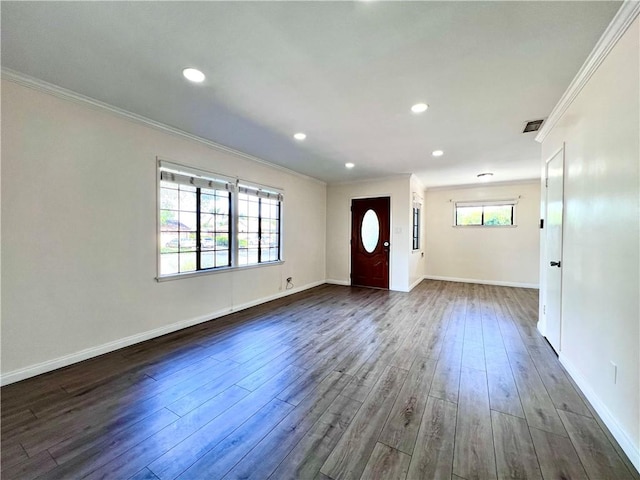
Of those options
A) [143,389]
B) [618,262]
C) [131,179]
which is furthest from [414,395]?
[131,179]

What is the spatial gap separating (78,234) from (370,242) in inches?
206

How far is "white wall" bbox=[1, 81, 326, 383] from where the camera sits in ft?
7.55

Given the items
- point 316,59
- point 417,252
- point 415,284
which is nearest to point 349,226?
point 417,252

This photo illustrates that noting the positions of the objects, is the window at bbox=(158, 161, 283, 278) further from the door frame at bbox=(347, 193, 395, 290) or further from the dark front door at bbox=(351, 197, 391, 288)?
the dark front door at bbox=(351, 197, 391, 288)

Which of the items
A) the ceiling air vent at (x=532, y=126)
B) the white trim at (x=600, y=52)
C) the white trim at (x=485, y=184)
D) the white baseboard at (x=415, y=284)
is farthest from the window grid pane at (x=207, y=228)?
the white trim at (x=485, y=184)

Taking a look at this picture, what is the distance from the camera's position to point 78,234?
104 inches

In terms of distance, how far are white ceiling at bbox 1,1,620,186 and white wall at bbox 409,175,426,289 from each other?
276 centimetres

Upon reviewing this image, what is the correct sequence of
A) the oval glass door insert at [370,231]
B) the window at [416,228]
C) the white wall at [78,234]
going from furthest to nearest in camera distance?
the window at [416,228] < the oval glass door insert at [370,231] < the white wall at [78,234]

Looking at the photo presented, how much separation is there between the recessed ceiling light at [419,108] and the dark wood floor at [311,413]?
258 cm

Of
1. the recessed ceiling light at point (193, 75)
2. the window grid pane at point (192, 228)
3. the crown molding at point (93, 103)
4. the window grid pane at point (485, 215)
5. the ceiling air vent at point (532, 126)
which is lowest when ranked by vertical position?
the window grid pane at point (192, 228)

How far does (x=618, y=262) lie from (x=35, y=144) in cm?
457

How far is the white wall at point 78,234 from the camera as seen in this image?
7.55ft

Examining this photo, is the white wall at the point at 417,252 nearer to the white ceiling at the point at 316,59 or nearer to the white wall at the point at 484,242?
the white wall at the point at 484,242

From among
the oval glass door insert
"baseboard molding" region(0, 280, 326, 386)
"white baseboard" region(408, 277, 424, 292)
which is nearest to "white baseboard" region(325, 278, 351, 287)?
the oval glass door insert
